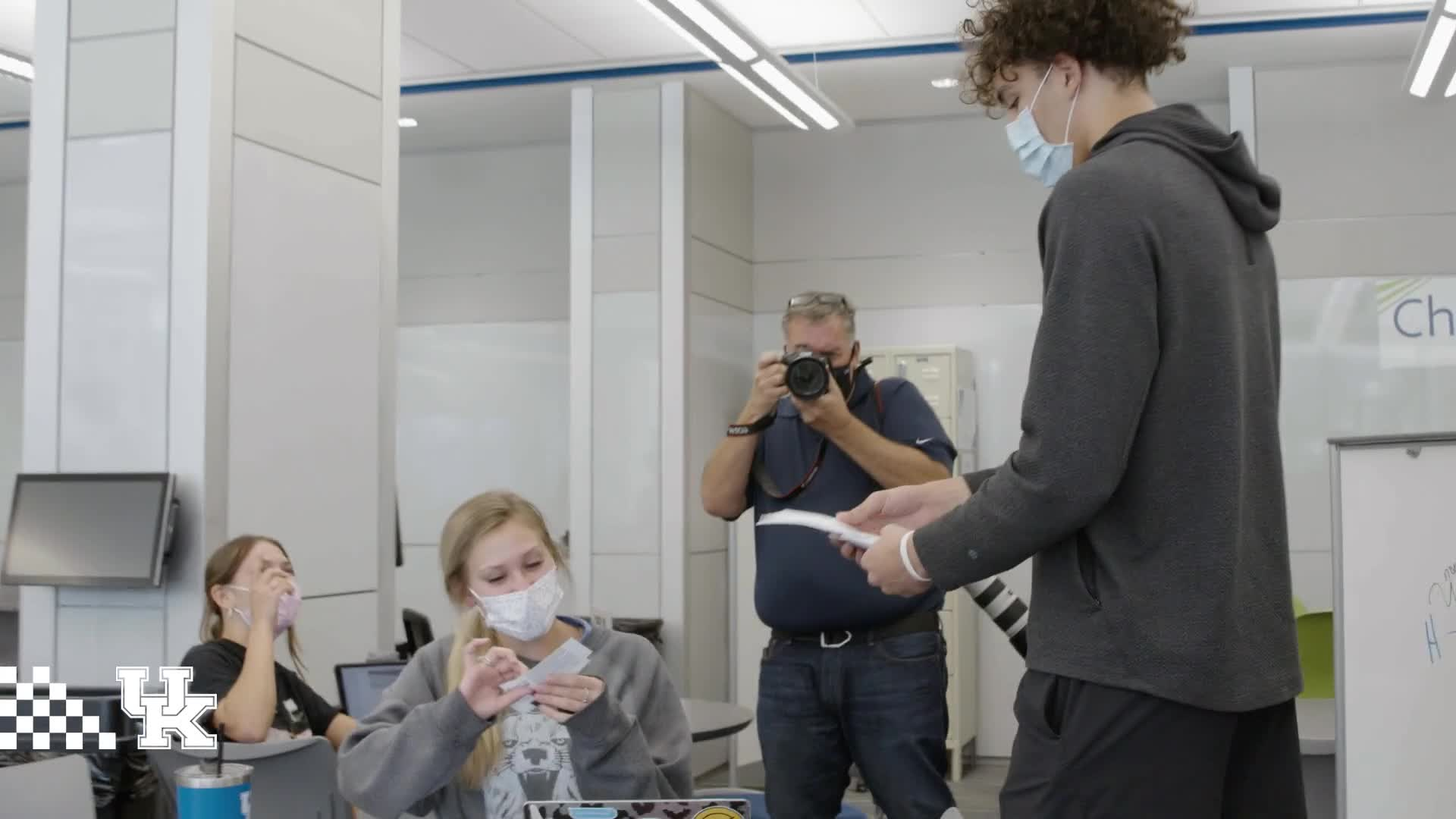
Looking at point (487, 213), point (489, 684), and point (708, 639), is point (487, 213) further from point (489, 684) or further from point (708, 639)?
point (489, 684)

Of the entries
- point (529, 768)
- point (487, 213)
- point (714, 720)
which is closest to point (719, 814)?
point (529, 768)

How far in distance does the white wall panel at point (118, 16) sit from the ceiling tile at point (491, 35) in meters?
2.19

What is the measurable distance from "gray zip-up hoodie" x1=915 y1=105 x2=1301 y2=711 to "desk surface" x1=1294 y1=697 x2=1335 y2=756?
7.62 feet

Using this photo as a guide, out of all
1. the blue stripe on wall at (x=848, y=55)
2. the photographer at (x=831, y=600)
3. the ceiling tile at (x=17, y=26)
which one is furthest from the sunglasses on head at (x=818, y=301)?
the ceiling tile at (x=17, y=26)

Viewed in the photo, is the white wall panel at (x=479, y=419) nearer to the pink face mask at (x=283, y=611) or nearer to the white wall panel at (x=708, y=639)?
the white wall panel at (x=708, y=639)

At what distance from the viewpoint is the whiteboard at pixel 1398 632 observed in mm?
3305

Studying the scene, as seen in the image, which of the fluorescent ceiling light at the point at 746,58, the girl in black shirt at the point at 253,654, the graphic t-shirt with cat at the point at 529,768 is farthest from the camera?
the fluorescent ceiling light at the point at 746,58

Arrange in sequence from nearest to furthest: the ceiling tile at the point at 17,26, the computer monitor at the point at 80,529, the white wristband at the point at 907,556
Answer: the white wristband at the point at 907,556 → the computer monitor at the point at 80,529 → the ceiling tile at the point at 17,26

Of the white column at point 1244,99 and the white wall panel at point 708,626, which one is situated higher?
the white column at point 1244,99

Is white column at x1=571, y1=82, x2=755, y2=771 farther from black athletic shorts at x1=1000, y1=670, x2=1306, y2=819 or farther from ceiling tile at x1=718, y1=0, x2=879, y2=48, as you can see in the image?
black athletic shorts at x1=1000, y1=670, x2=1306, y2=819

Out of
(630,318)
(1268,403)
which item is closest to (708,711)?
(1268,403)

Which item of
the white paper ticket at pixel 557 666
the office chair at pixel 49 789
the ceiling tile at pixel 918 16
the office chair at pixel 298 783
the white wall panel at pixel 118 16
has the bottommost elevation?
the office chair at pixel 298 783

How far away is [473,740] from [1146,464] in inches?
42.0

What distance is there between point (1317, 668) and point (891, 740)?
2905 mm
